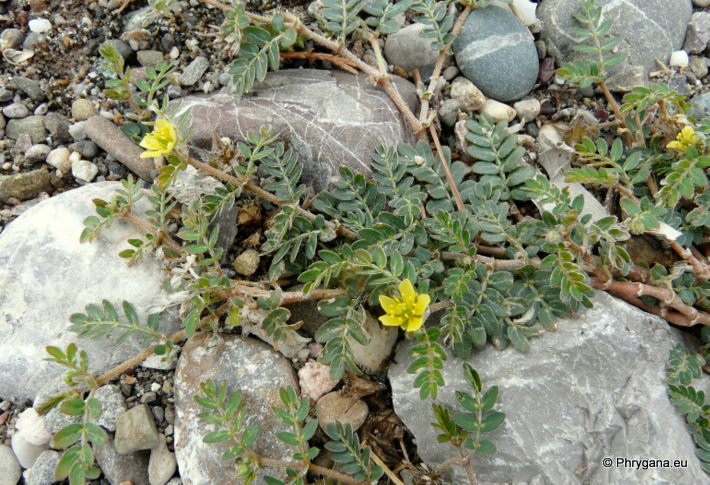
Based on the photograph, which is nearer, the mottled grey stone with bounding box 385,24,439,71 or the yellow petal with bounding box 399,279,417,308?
the yellow petal with bounding box 399,279,417,308

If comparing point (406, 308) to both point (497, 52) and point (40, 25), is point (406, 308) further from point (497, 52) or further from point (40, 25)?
point (40, 25)

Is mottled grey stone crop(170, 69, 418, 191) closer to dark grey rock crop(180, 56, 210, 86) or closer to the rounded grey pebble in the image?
dark grey rock crop(180, 56, 210, 86)

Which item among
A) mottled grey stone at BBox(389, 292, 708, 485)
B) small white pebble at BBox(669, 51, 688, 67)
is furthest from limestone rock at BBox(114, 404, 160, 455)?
small white pebble at BBox(669, 51, 688, 67)

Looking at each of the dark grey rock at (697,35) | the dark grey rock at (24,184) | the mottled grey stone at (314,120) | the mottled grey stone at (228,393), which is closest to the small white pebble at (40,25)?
the dark grey rock at (24,184)

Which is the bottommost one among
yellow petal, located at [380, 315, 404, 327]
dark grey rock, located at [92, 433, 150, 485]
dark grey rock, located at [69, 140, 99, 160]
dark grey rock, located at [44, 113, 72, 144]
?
dark grey rock, located at [92, 433, 150, 485]

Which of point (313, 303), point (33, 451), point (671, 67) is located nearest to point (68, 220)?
point (33, 451)

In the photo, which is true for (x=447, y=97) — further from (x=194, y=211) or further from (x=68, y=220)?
(x=68, y=220)

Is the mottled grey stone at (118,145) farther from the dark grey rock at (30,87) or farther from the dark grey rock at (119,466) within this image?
the dark grey rock at (119,466)
